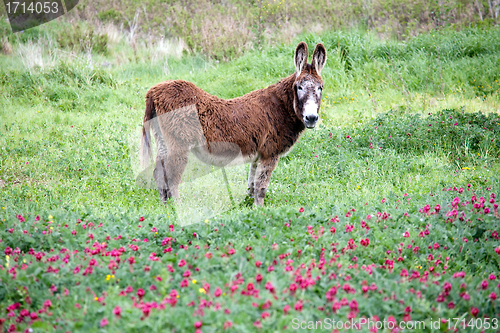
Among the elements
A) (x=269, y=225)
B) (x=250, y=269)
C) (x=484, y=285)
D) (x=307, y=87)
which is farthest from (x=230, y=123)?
(x=484, y=285)

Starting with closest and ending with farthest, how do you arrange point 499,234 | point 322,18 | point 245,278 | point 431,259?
1. point 245,278
2. point 431,259
3. point 499,234
4. point 322,18

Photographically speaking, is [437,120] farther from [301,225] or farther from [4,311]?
[4,311]

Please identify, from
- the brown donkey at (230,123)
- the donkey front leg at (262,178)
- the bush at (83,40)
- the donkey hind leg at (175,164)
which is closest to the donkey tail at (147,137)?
the brown donkey at (230,123)

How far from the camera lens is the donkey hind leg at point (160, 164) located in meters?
4.67

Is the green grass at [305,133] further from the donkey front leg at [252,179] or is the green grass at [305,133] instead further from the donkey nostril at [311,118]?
the donkey nostril at [311,118]

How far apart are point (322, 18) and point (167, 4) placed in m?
8.30

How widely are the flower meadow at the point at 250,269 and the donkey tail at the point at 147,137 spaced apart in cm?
129

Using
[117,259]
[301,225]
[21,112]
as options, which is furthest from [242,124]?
[21,112]

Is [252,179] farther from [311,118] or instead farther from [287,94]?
[311,118]

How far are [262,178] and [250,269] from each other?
2.41 m

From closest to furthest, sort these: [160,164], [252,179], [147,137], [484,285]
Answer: [484,285], [160,164], [147,137], [252,179]

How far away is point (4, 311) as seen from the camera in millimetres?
2461

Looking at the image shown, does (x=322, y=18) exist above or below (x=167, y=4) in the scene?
below

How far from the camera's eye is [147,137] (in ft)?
15.9
